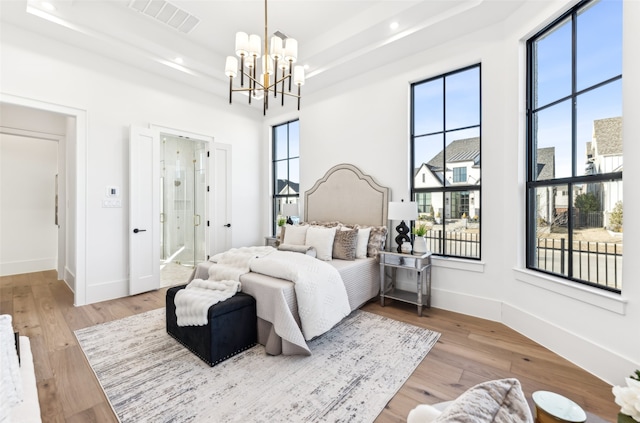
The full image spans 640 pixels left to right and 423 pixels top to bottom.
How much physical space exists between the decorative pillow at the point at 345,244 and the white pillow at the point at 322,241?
66 mm

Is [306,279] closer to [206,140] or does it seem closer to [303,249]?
[303,249]

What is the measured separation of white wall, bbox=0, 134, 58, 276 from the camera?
4816mm

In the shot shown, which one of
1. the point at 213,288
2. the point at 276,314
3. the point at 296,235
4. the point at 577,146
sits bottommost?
the point at 276,314

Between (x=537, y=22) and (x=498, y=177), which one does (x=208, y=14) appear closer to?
(x=537, y=22)

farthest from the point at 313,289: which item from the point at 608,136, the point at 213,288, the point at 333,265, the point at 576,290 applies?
the point at 608,136

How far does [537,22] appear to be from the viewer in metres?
2.63

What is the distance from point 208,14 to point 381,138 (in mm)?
2666

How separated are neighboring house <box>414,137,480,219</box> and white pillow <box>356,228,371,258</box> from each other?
76 cm

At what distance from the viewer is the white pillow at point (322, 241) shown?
3543mm

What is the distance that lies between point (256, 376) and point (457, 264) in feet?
8.17

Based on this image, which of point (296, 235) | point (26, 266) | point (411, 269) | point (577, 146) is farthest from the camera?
point (26, 266)

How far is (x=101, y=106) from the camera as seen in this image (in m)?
3.73

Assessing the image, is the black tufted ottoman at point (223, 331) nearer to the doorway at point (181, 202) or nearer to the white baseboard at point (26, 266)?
the doorway at point (181, 202)

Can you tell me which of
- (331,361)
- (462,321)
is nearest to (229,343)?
(331,361)
